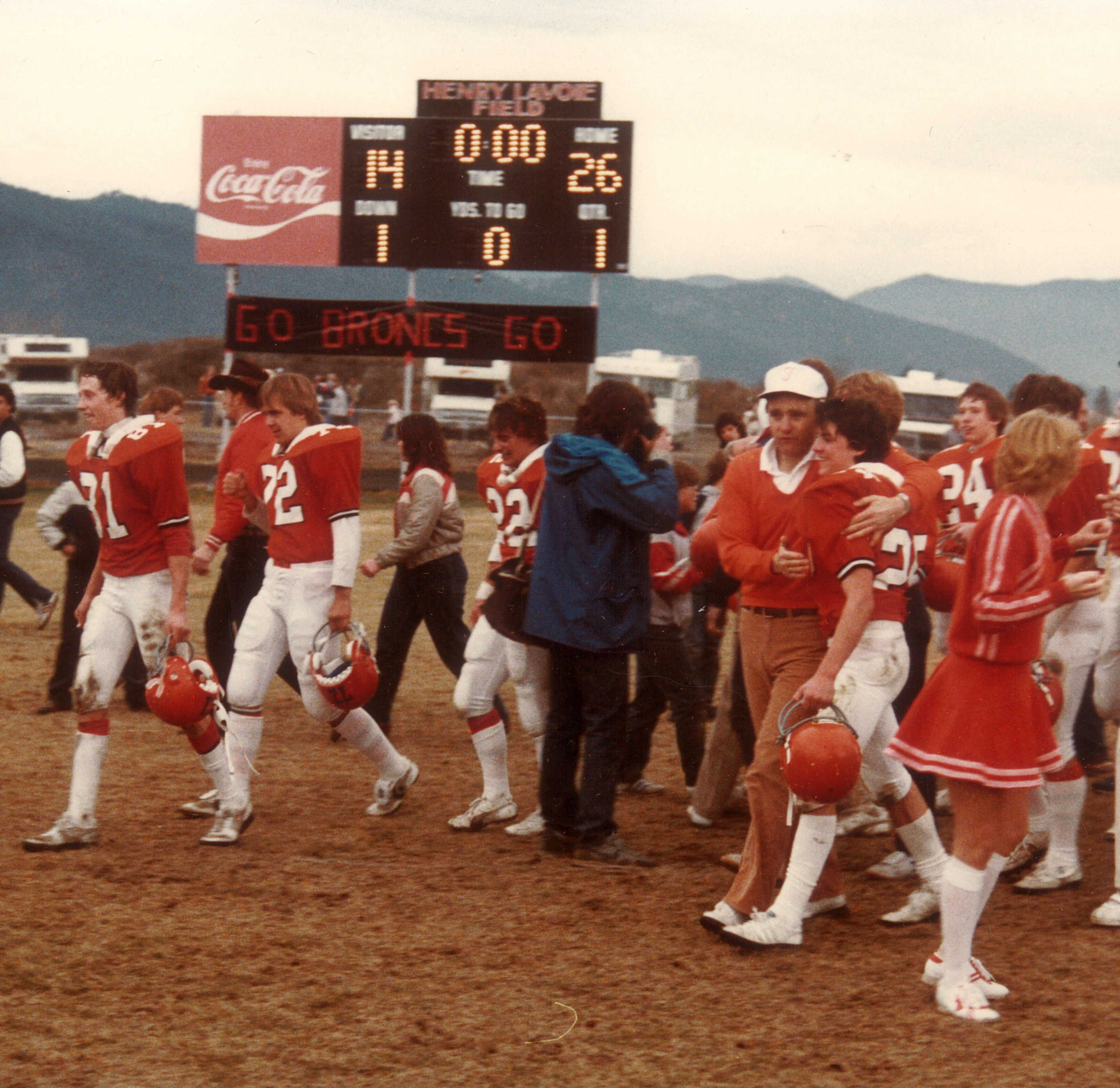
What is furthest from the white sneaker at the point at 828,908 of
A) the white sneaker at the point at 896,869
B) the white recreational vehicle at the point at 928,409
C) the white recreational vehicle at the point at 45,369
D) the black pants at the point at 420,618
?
the white recreational vehicle at the point at 45,369

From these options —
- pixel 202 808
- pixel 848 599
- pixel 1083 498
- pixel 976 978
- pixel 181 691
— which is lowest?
pixel 202 808

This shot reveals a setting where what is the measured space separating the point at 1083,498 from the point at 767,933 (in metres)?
2.27

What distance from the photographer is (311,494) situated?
6117 mm

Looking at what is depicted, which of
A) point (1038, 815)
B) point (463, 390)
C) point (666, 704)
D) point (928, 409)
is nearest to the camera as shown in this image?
point (1038, 815)

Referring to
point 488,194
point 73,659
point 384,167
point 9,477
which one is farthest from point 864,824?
→ point 384,167

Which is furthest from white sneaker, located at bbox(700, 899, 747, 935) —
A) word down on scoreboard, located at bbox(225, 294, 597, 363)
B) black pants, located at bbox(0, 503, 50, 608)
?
word down on scoreboard, located at bbox(225, 294, 597, 363)

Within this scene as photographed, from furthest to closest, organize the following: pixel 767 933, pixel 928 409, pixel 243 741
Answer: pixel 928 409
pixel 243 741
pixel 767 933

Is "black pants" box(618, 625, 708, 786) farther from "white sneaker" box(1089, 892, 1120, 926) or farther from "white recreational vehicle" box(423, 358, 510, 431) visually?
"white recreational vehicle" box(423, 358, 510, 431)

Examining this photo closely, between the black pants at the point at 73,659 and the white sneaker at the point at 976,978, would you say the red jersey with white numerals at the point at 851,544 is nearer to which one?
the white sneaker at the point at 976,978

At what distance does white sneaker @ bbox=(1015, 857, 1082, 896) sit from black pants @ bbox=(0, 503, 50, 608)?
7.16 m

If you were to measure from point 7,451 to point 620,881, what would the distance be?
596 centimetres

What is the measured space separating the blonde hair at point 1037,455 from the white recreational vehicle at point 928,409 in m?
37.4

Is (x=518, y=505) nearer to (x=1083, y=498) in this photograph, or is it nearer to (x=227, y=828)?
(x=227, y=828)

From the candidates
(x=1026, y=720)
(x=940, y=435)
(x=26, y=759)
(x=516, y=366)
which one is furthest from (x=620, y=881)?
(x=516, y=366)
